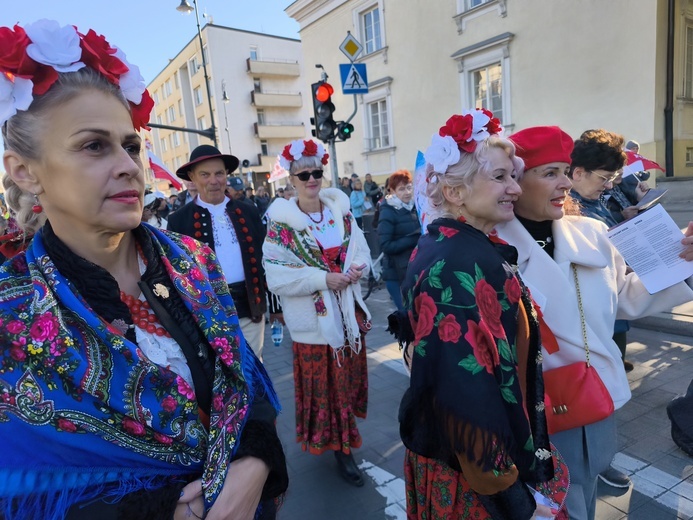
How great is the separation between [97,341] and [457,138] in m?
1.34

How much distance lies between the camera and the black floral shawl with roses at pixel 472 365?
4.47 ft

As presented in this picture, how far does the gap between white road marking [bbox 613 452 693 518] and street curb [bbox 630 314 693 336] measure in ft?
8.38

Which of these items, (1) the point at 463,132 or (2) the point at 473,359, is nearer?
(2) the point at 473,359

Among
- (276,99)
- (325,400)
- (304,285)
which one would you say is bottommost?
(325,400)

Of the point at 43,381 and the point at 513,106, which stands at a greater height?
the point at 513,106

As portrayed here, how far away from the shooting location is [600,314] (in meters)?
1.84

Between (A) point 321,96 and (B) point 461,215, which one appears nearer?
(B) point 461,215

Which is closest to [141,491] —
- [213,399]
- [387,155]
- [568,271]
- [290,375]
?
[213,399]

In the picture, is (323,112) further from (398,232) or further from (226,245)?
(226,245)

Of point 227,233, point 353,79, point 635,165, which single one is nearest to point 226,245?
point 227,233

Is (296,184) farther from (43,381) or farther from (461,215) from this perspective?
(43,381)

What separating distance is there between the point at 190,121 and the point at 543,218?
40.4 meters

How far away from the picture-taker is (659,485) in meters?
2.59

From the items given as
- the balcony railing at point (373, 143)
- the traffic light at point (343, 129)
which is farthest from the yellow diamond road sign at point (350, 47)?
the balcony railing at point (373, 143)
